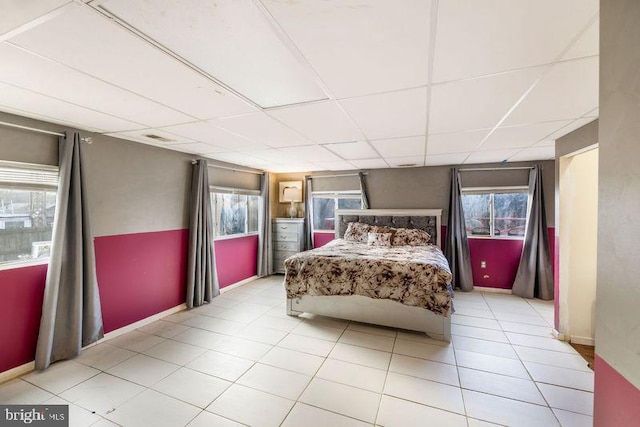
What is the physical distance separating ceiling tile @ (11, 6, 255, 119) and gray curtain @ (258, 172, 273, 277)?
11.5 feet

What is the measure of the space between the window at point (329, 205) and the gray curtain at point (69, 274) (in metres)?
3.92

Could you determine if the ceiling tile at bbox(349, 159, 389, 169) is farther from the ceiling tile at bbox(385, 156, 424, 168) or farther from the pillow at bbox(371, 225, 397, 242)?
the pillow at bbox(371, 225, 397, 242)

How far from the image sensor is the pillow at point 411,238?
4.61 metres

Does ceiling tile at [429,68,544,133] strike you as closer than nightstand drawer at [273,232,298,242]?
Yes

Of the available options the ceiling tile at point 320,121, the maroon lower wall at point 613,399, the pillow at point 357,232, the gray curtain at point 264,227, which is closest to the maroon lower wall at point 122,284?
the gray curtain at point 264,227

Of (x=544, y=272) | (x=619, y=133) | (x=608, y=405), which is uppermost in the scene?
(x=619, y=133)

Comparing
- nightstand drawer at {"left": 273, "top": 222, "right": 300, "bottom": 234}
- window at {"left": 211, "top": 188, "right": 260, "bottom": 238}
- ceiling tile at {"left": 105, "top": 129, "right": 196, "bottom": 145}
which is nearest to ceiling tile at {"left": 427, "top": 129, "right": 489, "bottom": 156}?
ceiling tile at {"left": 105, "top": 129, "right": 196, "bottom": 145}

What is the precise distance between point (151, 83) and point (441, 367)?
128 inches

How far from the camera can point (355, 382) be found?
2.27m

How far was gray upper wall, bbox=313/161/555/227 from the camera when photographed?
14.6 ft

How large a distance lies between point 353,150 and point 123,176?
285 centimetres

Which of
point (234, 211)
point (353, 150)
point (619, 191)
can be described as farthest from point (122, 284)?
point (619, 191)

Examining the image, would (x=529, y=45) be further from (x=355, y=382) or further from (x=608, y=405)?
(x=355, y=382)

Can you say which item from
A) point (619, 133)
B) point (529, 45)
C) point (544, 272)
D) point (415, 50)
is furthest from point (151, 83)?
point (544, 272)
